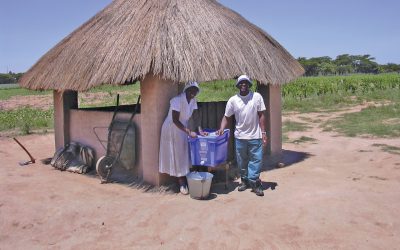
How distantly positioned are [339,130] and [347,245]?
25.8ft

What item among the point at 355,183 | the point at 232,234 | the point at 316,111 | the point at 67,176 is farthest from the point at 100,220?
the point at 316,111

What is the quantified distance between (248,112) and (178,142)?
3.53ft

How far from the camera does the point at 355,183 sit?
6.11m

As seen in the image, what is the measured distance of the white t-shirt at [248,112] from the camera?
5.49 metres

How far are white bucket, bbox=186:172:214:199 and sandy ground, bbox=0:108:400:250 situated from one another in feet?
0.36

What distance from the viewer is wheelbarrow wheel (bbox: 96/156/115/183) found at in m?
6.51

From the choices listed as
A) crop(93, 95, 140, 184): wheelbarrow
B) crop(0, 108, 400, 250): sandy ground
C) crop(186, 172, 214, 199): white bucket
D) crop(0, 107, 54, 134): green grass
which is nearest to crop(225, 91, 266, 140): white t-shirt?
crop(186, 172, 214, 199): white bucket

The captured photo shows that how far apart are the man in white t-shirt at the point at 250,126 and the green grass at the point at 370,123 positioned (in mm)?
5670

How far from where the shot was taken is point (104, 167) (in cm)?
658

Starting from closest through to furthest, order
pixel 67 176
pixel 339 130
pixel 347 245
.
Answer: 1. pixel 347 245
2. pixel 67 176
3. pixel 339 130

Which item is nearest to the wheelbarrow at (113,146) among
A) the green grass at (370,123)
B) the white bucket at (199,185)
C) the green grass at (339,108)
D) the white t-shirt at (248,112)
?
the green grass at (339,108)

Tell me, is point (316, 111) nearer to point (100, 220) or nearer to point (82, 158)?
point (82, 158)

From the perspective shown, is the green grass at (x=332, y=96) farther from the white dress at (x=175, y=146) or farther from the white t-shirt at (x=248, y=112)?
the white dress at (x=175, y=146)

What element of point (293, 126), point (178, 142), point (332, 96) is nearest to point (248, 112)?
point (178, 142)
